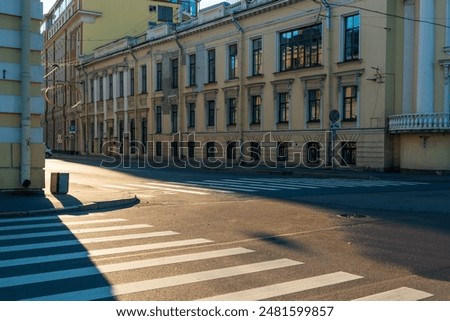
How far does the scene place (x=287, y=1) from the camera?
Result: 33.9 m

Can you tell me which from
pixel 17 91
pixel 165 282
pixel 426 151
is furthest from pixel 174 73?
pixel 165 282

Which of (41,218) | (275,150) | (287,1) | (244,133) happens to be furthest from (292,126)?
(41,218)

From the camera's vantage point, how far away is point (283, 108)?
3534 cm

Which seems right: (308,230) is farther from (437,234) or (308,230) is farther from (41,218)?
(41,218)

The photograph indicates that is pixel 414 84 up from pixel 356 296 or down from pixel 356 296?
up

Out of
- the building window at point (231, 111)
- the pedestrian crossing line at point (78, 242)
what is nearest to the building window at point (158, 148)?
the building window at point (231, 111)

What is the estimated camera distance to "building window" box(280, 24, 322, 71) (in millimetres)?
33094

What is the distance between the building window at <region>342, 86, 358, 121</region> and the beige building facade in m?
0.06

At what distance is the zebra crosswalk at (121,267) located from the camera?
5645 mm

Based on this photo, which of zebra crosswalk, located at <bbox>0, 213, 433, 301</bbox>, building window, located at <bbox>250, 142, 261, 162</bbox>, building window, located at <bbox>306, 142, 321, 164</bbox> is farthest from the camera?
building window, located at <bbox>250, 142, 261, 162</bbox>

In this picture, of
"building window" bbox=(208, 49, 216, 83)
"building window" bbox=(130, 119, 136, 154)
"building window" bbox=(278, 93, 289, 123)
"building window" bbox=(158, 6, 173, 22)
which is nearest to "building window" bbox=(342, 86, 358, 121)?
"building window" bbox=(278, 93, 289, 123)

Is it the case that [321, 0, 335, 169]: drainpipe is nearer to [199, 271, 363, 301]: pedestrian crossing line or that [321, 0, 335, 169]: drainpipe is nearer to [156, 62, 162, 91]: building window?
[156, 62, 162, 91]: building window

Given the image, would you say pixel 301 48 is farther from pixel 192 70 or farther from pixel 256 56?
pixel 192 70
